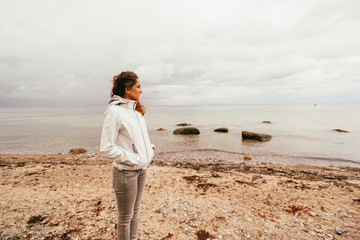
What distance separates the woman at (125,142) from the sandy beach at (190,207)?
2.19 meters

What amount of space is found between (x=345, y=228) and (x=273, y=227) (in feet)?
6.48

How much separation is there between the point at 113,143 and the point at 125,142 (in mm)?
212

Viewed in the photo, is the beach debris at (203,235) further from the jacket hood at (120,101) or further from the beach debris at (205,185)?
the jacket hood at (120,101)

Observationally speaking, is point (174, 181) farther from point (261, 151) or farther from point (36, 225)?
point (261, 151)

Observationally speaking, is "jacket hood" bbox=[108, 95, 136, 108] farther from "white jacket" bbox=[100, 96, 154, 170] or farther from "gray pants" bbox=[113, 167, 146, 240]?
"gray pants" bbox=[113, 167, 146, 240]

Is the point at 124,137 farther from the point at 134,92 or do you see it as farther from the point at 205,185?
the point at 205,185

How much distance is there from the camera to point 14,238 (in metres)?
4.12

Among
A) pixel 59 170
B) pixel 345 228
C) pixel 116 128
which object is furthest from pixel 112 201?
pixel 345 228

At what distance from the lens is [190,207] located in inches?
222

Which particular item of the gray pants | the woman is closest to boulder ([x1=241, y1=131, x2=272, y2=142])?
the gray pants

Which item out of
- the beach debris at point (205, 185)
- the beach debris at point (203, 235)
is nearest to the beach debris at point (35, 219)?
the beach debris at point (203, 235)

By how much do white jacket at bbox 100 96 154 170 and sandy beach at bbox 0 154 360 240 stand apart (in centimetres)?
277

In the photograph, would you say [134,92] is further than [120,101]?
Yes

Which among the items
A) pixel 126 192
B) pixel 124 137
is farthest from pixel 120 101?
pixel 126 192
